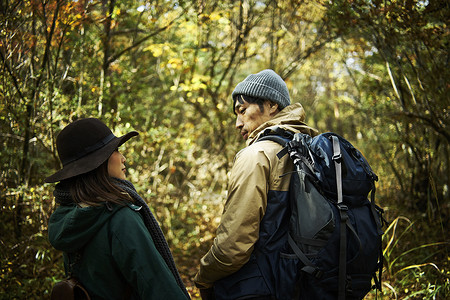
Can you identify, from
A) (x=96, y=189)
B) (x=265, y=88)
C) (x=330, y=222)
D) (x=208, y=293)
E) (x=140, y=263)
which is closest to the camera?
(x=140, y=263)

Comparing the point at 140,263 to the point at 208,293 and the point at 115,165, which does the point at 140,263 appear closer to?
the point at 115,165

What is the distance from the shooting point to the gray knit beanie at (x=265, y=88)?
251cm

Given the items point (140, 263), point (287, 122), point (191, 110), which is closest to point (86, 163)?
point (140, 263)

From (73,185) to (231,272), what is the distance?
37.6 inches

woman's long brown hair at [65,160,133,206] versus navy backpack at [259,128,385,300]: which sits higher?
woman's long brown hair at [65,160,133,206]

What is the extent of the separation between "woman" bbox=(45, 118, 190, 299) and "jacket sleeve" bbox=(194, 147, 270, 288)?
0.35 meters

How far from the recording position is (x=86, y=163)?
1852mm

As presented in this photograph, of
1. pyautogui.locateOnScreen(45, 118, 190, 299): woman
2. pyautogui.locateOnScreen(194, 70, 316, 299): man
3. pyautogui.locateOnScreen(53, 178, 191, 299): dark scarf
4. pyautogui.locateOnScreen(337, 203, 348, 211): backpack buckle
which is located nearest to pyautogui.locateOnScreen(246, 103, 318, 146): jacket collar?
pyautogui.locateOnScreen(194, 70, 316, 299): man

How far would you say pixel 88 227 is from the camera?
1744 millimetres

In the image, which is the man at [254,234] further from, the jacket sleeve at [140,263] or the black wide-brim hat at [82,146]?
the black wide-brim hat at [82,146]

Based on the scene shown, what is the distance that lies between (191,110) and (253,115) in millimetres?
6934

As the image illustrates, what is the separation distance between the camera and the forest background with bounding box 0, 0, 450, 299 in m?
4.21

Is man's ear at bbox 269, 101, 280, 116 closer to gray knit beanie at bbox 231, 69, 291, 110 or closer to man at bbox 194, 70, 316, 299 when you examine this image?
gray knit beanie at bbox 231, 69, 291, 110

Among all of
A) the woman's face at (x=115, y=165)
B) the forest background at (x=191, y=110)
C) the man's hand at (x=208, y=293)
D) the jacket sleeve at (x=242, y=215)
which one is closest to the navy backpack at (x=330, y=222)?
the jacket sleeve at (x=242, y=215)
